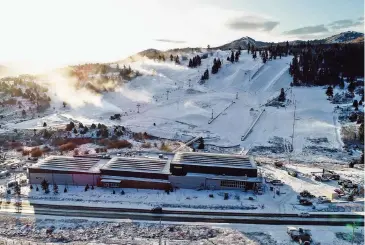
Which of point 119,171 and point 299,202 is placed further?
point 119,171

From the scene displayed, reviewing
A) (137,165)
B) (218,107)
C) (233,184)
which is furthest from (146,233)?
(218,107)

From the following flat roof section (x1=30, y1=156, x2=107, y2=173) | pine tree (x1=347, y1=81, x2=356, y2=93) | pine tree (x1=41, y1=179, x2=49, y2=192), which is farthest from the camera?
pine tree (x1=347, y1=81, x2=356, y2=93)

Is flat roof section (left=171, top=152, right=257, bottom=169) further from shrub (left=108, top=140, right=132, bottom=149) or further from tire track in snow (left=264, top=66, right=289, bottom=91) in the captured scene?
tire track in snow (left=264, top=66, right=289, bottom=91)

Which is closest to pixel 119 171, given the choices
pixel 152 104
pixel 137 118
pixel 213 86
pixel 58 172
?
pixel 58 172

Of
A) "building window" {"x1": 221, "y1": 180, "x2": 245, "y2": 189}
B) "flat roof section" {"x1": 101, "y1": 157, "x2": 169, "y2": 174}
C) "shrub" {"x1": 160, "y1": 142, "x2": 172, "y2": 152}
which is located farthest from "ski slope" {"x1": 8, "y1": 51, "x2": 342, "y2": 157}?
"flat roof section" {"x1": 101, "y1": 157, "x2": 169, "y2": 174}

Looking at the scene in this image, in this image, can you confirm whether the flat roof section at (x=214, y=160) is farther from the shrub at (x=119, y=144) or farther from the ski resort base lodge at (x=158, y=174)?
the shrub at (x=119, y=144)

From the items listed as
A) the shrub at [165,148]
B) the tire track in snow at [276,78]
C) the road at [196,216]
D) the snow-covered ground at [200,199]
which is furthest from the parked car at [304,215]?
the tire track in snow at [276,78]

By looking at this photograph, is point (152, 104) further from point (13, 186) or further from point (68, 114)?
point (13, 186)
